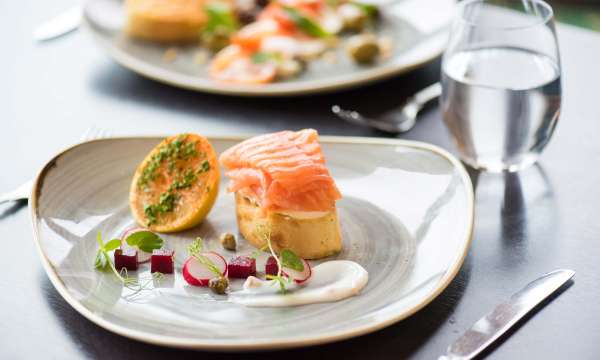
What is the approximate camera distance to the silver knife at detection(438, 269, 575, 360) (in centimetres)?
172

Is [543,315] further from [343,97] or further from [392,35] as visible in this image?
[392,35]

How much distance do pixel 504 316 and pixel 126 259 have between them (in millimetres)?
877

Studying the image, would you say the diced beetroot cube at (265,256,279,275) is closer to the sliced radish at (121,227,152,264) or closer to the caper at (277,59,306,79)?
the sliced radish at (121,227,152,264)

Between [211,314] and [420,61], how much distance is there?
1.56 meters

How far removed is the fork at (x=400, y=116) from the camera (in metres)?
2.82

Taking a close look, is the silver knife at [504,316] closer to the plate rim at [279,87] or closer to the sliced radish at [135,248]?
the sliced radish at [135,248]

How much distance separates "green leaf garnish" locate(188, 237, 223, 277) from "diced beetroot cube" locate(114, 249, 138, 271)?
139 mm

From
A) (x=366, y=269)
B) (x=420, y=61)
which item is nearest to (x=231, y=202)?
(x=366, y=269)

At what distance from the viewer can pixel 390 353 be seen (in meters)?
1.75

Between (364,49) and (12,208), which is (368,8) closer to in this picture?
(364,49)

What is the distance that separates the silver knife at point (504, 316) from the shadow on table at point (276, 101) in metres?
1.00

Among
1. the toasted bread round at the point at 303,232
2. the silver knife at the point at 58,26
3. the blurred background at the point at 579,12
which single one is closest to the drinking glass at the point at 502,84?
the toasted bread round at the point at 303,232

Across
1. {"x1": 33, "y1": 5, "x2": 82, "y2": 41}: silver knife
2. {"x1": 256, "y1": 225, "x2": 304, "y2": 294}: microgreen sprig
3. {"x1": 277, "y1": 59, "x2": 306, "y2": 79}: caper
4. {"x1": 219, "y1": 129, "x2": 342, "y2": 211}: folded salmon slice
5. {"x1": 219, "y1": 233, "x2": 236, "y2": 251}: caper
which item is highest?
{"x1": 219, "y1": 129, "x2": 342, "y2": 211}: folded salmon slice

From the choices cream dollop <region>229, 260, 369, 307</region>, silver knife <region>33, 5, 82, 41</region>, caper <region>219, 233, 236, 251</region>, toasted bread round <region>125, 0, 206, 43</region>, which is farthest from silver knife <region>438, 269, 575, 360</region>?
silver knife <region>33, 5, 82, 41</region>
